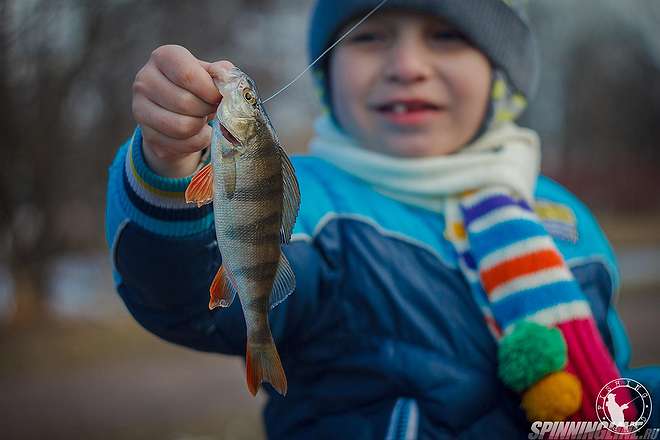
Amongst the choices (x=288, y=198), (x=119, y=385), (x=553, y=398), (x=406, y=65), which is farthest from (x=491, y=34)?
(x=119, y=385)

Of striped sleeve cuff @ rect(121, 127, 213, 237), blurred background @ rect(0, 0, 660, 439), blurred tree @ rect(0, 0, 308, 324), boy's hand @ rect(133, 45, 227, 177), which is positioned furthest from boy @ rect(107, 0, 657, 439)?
blurred tree @ rect(0, 0, 308, 324)

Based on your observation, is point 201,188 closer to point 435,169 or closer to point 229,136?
point 229,136

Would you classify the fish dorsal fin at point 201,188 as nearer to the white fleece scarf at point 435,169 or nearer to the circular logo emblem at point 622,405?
the white fleece scarf at point 435,169

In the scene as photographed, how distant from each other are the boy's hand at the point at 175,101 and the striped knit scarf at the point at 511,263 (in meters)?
0.92

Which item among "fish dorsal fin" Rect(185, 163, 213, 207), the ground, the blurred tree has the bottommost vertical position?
the ground

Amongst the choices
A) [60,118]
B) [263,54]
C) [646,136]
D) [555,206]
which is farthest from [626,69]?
[555,206]

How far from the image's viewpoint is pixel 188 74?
123 cm

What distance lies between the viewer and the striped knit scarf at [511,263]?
6.19 ft

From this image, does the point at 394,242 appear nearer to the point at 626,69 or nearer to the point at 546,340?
the point at 546,340

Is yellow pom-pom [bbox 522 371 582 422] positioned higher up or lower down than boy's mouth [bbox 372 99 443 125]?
lower down

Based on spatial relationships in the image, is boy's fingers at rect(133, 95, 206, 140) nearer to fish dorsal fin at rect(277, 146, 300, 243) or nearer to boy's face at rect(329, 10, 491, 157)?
fish dorsal fin at rect(277, 146, 300, 243)

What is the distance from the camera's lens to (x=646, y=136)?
20172mm

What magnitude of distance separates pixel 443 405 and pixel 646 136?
21.0 meters

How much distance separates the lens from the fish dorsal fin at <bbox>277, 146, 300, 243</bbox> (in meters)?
1.21
